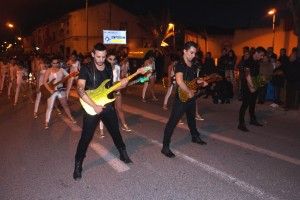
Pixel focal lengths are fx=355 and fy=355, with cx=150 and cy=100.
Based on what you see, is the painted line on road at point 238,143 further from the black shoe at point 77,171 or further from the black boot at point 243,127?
the black shoe at point 77,171

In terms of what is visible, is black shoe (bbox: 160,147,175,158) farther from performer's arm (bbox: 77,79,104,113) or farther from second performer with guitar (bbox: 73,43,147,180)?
performer's arm (bbox: 77,79,104,113)

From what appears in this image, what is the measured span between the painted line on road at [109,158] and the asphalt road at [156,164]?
0.05 feet

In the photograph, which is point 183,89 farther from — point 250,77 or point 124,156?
point 250,77

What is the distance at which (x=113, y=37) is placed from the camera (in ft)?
101

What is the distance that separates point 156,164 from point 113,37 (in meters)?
25.9

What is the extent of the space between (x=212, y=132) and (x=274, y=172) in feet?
9.13

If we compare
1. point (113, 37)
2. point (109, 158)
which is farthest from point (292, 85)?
point (113, 37)

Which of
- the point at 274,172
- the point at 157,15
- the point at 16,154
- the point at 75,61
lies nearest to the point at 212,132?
the point at 274,172

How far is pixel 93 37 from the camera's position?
42969 mm

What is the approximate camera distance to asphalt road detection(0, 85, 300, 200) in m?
4.75

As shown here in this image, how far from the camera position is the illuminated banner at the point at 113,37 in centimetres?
2994

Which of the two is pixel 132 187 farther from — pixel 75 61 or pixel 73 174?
pixel 75 61

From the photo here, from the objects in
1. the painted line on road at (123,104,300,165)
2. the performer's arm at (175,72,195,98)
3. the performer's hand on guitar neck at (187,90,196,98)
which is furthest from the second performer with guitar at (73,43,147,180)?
the painted line on road at (123,104,300,165)

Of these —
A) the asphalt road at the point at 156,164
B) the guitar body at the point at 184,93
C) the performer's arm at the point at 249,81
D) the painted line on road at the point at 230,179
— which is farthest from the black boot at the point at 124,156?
the performer's arm at the point at 249,81
